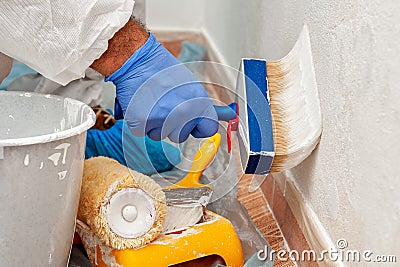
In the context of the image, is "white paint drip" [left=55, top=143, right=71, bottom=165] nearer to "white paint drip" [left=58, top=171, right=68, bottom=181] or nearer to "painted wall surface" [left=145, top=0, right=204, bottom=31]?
"white paint drip" [left=58, top=171, right=68, bottom=181]

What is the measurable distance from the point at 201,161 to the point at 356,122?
1.06 ft

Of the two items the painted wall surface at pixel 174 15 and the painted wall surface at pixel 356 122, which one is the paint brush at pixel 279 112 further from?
the painted wall surface at pixel 174 15

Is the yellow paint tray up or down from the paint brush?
down

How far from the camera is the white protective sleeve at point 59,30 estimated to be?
0.70 m

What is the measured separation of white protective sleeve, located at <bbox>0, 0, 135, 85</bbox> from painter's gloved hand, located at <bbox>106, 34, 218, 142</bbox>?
0.06m

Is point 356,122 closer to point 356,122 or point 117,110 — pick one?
point 356,122

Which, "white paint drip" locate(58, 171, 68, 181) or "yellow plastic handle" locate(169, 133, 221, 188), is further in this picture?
"yellow plastic handle" locate(169, 133, 221, 188)

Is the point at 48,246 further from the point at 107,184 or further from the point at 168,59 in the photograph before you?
the point at 168,59

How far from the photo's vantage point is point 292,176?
0.85 m

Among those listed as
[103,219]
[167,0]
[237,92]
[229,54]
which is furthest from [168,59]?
[167,0]

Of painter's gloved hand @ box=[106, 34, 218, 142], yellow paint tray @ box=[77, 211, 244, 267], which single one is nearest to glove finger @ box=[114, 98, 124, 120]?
painter's gloved hand @ box=[106, 34, 218, 142]

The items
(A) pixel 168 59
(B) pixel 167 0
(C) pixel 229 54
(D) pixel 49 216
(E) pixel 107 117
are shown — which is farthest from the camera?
(B) pixel 167 0

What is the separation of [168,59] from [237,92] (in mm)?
116

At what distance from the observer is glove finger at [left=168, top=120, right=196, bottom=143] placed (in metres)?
0.80
